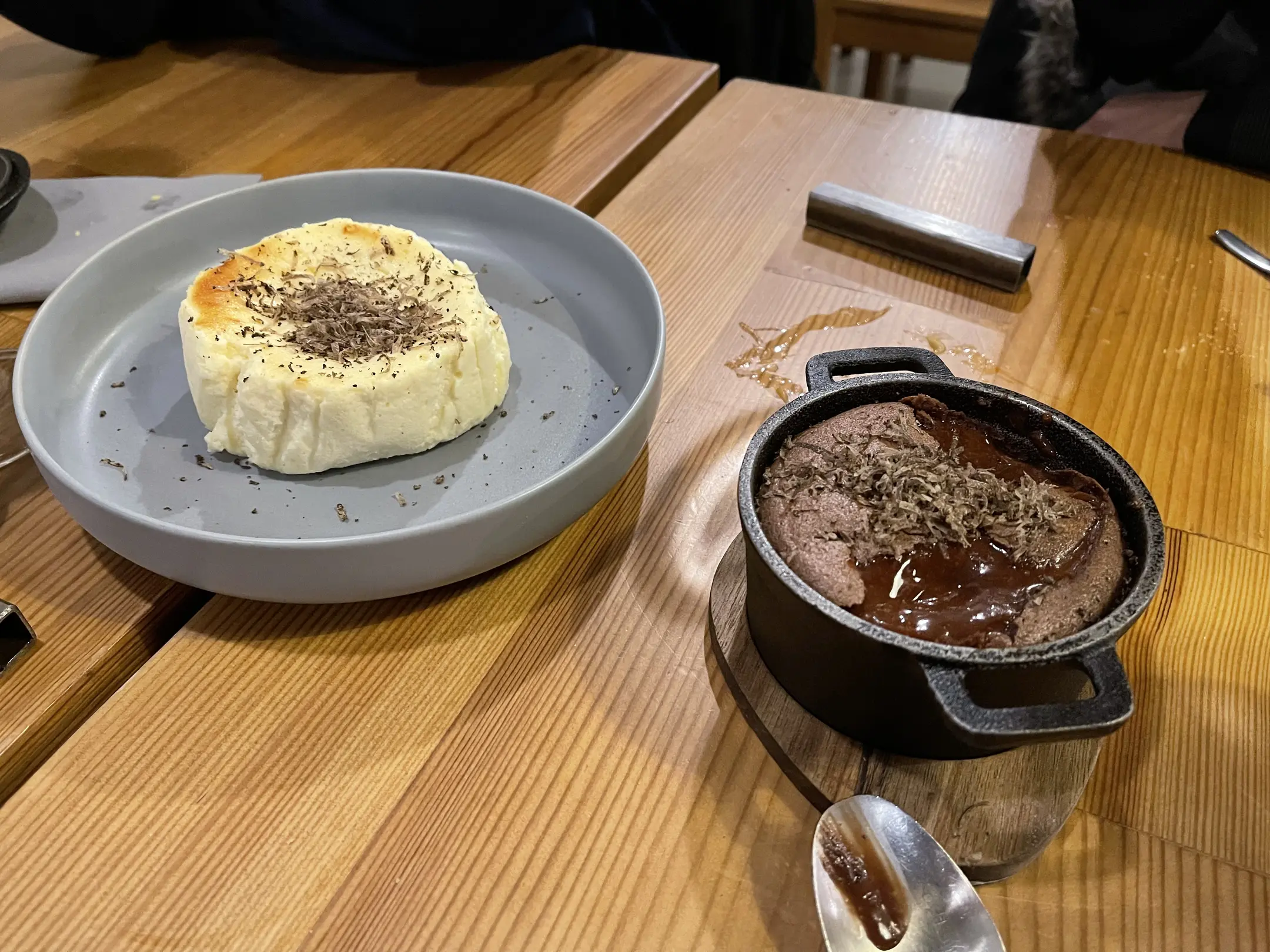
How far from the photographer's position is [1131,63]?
1.99 m

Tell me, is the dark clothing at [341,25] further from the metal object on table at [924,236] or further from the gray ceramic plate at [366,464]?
the metal object on table at [924,236]

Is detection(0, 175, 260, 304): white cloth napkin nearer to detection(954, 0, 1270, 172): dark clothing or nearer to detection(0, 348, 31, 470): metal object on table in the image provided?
detection(0, 348, 31, 470): metal object on table

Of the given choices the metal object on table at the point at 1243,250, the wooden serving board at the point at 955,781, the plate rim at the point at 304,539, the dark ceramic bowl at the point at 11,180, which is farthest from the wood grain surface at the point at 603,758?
the dark ceramic bowl at the point at 11,180

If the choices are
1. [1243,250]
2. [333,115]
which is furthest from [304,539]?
[1243,250]

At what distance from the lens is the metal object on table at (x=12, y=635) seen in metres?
0.84

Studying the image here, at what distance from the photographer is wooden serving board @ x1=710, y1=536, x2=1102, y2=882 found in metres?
0.73

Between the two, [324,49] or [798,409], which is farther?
[324,49]

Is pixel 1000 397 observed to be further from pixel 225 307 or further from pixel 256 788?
pixel 225 307

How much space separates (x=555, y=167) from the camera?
1.70 m

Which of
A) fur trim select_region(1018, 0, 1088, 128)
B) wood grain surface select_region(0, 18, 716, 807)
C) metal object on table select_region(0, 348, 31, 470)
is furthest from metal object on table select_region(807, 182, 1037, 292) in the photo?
metal object on table select_region(0, 348, 31, 470)

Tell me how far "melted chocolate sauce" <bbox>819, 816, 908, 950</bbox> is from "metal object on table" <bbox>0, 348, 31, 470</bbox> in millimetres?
1014

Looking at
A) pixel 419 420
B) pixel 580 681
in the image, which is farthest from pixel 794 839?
pixel 419 420

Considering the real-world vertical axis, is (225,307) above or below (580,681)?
above

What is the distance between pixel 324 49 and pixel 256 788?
1857 mm
